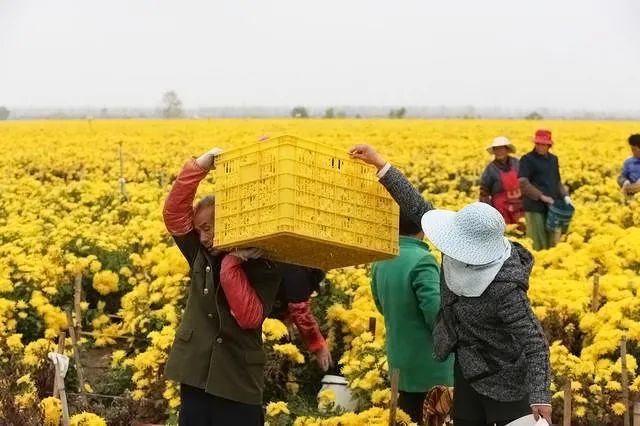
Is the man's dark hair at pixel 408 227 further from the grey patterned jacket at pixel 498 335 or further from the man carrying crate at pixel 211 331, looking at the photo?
the man carrying crate at pixel 211 331

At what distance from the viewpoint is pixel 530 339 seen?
3039mm

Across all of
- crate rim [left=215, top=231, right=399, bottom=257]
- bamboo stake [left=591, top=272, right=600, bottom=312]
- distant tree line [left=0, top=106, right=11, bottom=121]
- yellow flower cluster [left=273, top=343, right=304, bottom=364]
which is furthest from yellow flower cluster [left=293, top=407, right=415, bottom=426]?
distant tree line [left=0, top=106, right=11, bottom=121]

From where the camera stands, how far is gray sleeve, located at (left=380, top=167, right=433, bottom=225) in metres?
3.32

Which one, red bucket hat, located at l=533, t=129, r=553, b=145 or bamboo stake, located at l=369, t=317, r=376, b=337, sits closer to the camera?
bamboo stake, located at l=369, t=317, r=376, b=337

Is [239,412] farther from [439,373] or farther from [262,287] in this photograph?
[439,373]

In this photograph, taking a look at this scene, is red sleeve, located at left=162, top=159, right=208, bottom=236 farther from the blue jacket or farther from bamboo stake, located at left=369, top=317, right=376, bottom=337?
the blue jacket

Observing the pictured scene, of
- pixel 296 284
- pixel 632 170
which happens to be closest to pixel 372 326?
pixel 296 284

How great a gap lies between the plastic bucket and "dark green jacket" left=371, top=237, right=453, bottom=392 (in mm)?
4796

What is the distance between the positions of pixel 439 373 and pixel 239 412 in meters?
0.95

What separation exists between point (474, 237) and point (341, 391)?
233 centimetres

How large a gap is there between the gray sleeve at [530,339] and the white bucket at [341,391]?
2.14 meters

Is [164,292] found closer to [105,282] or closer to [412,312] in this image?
[105,282]

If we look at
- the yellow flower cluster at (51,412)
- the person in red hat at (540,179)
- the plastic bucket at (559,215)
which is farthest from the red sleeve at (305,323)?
the plastic bucket at (559,215)

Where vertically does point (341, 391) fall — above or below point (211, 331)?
below
